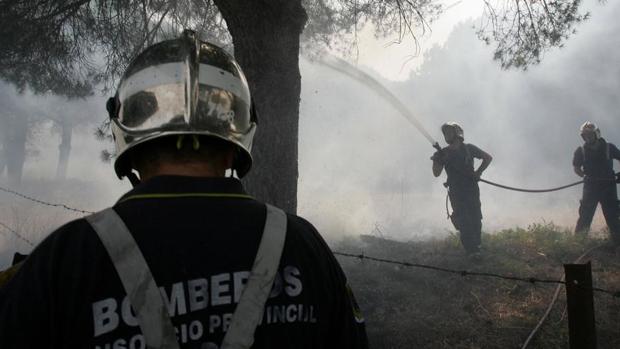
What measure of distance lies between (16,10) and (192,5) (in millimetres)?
2213

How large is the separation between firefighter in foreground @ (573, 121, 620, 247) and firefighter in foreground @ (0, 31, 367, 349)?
7.99 metres

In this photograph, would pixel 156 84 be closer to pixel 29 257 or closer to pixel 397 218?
pixel 29 257

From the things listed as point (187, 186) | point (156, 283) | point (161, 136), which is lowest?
point (156, 283)

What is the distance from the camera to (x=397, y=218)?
56.0 feet

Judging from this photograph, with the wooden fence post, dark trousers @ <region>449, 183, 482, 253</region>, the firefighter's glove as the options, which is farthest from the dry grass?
the wooden fence post

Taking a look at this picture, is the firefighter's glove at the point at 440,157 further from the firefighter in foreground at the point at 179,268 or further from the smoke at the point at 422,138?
the firefighter in foreground at the point at 179,268

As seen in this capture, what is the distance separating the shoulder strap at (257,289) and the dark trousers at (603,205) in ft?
26.7

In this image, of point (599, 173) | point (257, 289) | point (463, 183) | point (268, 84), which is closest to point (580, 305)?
point (257, 289)

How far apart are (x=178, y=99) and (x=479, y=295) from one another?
17.1ft

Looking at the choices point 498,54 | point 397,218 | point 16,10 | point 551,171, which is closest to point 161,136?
point 498,54

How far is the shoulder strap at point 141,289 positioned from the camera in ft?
3.46

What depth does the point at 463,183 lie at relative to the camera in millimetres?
7777

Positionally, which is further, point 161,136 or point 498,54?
point 498,54

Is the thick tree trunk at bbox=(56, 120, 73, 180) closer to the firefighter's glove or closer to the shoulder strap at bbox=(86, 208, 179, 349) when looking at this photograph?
the firefighter's glove
